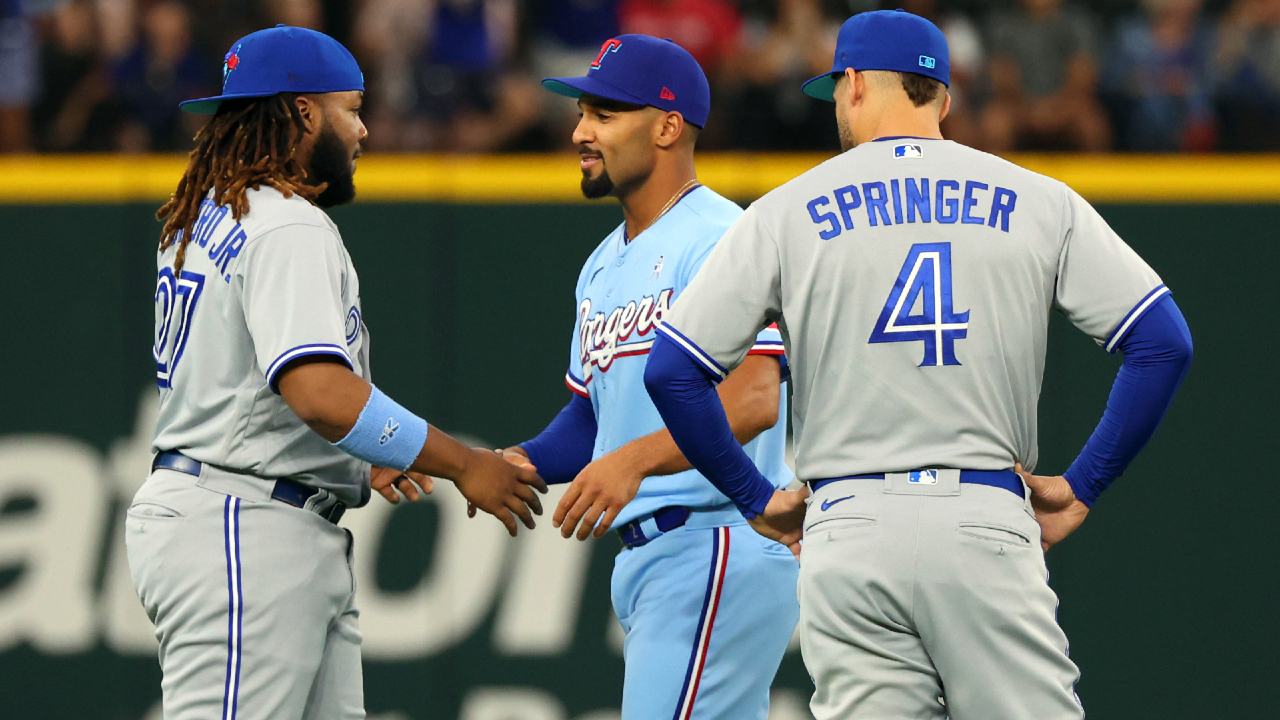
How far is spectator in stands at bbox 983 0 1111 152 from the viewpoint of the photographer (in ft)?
22.4

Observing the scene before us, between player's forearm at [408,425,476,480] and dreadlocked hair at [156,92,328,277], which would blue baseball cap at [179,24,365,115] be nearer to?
dreadlocked hair at [156,92,328,277]

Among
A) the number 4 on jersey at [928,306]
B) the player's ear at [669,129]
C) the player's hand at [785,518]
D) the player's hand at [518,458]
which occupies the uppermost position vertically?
the player's ear at [669,129]

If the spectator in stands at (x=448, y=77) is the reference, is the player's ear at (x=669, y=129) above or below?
below

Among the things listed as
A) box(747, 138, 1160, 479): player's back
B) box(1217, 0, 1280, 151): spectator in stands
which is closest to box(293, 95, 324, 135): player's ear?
box(747, 138, 1160, 479): player's back

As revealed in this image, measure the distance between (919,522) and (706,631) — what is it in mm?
955

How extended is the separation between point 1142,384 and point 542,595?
143 inches

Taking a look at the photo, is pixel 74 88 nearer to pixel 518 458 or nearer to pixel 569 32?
pixel 569 32

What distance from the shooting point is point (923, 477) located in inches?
122

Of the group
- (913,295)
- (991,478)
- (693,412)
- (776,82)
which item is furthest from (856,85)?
(776,82)

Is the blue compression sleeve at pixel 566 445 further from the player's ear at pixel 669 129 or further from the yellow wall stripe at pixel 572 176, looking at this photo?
the yellow wall stripe at pixel 572 176

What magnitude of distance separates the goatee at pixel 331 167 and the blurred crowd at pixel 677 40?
9.55ft

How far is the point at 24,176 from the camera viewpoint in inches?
248

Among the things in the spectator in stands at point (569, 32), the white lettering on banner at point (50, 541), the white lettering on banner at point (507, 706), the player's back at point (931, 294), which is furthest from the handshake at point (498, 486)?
the spectator in stands at point (569, 32)

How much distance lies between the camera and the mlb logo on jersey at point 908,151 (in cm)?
322
